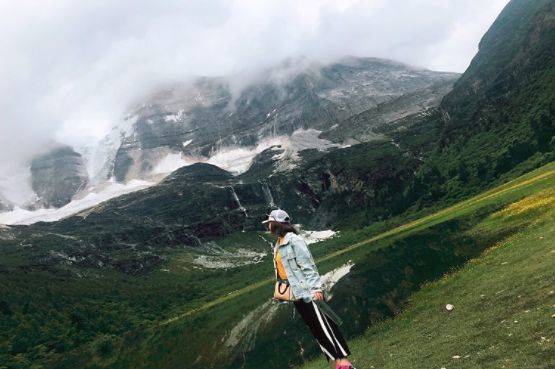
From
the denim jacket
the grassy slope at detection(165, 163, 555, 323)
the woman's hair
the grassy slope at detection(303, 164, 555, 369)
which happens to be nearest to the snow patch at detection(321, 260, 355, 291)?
Result: the grassy slope at detection(165, 163, 555, 323)

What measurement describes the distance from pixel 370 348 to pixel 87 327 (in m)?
148

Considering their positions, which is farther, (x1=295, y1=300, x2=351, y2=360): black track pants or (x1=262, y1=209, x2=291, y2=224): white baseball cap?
(x1=262, y1=209, x2=291, y2=224): white baseball cap

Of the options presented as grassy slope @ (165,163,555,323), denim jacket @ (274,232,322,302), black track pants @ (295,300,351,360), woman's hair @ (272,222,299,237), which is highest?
woman's hair @ (272,222,299,237)

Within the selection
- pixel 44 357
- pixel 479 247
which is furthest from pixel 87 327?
pixel 479 247

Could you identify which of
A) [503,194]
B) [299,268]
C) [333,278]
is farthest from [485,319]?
[503,194]

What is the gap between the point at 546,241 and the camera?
3058 cm

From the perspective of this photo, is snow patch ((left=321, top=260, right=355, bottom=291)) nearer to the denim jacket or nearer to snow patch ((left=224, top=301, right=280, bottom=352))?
snow patch ((left=224, top=301, right=280, bottom=352))

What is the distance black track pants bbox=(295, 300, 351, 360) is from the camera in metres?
15.0

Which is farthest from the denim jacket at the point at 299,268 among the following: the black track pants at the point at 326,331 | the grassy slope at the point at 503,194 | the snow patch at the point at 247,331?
the grassy slope at the point at 503,194

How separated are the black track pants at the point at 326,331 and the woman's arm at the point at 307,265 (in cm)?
66

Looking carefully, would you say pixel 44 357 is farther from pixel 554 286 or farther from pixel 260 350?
pixel 554 286

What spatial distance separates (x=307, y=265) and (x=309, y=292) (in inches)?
30.8

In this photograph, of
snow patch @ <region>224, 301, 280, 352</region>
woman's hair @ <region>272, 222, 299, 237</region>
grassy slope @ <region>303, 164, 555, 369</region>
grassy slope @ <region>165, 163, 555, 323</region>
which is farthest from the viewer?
grassy slope @ <region>165, 163, 555, 323</region>

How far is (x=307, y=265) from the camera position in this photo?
594 inches
